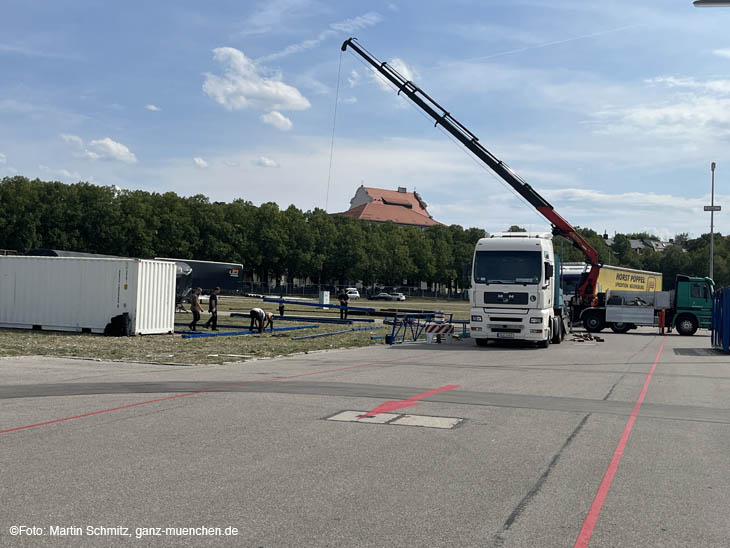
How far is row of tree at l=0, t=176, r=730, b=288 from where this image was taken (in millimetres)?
77812

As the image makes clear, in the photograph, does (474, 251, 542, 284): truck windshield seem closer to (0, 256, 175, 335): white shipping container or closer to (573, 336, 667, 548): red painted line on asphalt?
(0, 256, 175, 335): white shipping container

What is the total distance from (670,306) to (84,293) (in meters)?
28.5

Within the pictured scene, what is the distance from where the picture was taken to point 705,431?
9.45 m

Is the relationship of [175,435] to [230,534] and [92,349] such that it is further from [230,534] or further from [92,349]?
[92,349]

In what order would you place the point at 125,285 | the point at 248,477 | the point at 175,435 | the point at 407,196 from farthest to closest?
1. the point at 407,196
2. the point at 125,285
3. the point at 175,435
4. the point at 248,477

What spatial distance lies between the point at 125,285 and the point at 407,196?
144m

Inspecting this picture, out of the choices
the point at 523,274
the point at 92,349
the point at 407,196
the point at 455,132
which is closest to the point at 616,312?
the point at 455,132

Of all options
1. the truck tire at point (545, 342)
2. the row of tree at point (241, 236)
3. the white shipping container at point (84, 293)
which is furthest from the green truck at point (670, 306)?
the row of tree at point (241, 236)

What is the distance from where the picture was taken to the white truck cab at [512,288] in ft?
77.4

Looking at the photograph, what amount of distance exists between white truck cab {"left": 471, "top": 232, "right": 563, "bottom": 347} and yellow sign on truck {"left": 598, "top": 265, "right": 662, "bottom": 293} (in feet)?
58.5

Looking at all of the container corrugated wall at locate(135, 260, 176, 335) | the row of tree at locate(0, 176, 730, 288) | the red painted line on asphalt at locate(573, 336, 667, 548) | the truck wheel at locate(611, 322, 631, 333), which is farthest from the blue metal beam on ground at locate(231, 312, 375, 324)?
the row of tree at locate(0, 176, 730, 288)

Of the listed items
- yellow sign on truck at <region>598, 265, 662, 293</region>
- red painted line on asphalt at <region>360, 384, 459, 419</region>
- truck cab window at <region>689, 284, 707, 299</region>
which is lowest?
red painted line on asphalt at <region>360, 384, 459, 419</region>

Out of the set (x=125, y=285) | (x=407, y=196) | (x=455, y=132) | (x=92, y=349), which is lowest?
(x=92, y=349)

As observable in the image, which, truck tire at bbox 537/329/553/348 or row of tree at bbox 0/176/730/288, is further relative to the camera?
row of tree at bbox 0/176/730/288
